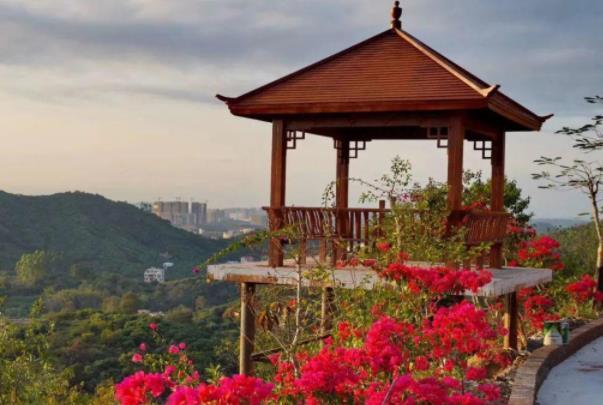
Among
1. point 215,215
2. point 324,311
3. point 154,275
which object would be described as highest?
point 215,215

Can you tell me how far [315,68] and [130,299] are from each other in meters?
55.7

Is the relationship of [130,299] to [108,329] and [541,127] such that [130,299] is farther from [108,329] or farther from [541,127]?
[541,127]

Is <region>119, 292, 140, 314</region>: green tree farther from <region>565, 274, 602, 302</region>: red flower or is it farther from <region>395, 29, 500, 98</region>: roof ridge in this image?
<region>395, 29, 500, 98</region>: roof ridge

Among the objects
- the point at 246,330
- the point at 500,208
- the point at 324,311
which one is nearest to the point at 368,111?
the point at 324,311

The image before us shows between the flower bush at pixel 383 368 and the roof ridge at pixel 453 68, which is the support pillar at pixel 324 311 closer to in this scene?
the flower bush at pixel 383 368

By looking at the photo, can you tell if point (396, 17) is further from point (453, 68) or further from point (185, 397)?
point (185, 397)

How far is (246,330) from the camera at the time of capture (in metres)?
12.4

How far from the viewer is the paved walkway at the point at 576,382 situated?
896 cm

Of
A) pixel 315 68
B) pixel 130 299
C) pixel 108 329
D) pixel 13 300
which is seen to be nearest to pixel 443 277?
pixel 315 68

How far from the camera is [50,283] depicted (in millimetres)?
77188

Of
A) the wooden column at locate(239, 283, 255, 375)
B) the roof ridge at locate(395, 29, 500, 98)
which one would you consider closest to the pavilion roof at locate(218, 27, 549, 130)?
the roof ridge at locate(395, 29, 500, 98)

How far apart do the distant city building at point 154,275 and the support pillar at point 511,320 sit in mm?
63836

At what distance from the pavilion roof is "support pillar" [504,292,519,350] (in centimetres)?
259

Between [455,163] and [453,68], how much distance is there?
131cm
